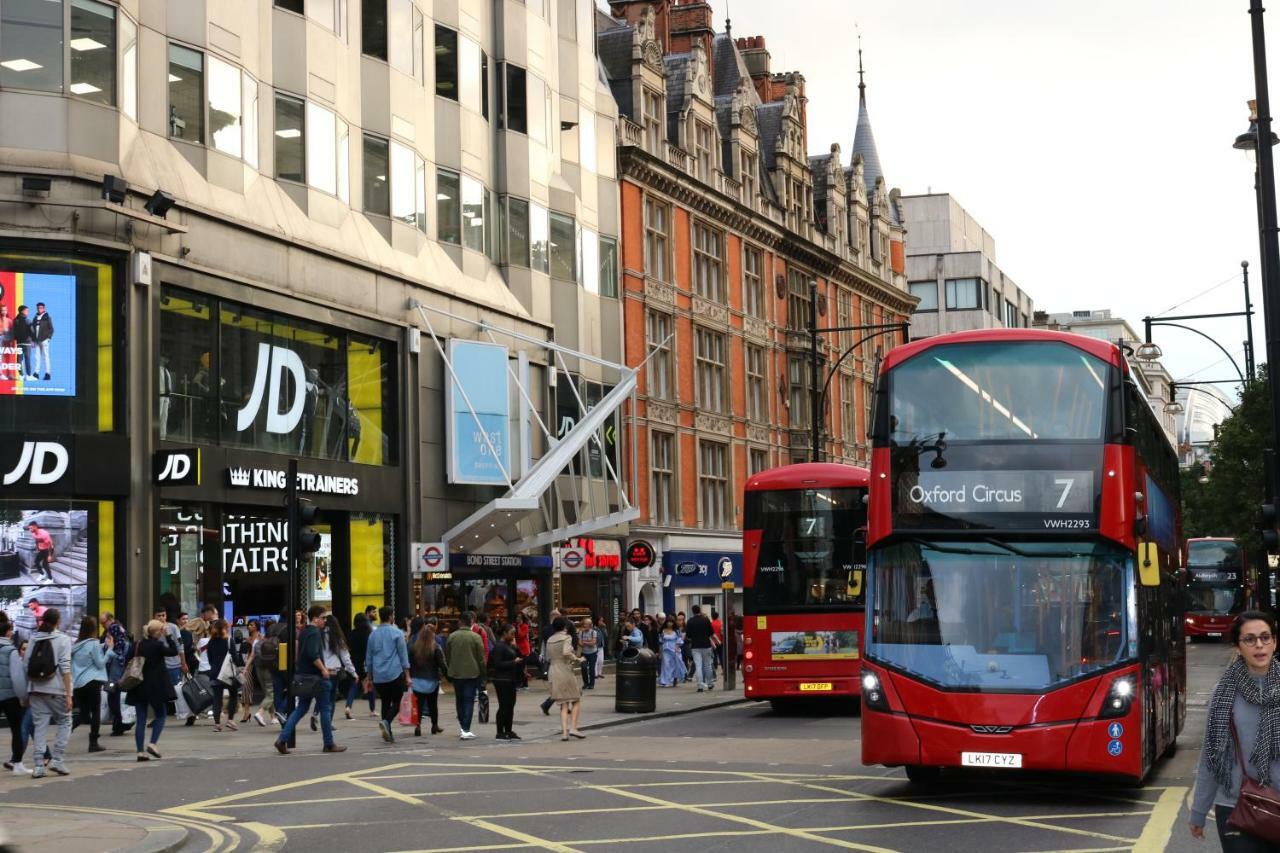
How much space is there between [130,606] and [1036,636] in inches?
599

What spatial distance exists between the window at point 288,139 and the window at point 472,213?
618 centimetres

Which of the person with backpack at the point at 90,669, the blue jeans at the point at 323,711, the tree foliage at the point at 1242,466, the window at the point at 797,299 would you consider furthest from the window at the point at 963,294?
the person with backpack at the point at 90,669

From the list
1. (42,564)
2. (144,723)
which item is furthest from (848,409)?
(144,723)

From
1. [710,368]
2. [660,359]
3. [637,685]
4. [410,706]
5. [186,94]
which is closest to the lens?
[410,706]

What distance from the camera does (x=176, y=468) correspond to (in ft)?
86.1

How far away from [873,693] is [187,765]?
822 centimetres

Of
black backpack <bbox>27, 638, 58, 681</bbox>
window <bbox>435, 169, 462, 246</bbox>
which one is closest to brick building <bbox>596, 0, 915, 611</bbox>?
window <bbox>435, 169, 462, 246</bbox>

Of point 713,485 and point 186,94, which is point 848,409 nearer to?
point 713,485

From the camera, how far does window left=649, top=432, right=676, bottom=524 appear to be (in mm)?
48094

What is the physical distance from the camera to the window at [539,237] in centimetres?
3953

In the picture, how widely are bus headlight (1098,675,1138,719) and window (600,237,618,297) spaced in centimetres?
3009

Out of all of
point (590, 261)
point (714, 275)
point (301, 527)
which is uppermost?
point (714, 275)

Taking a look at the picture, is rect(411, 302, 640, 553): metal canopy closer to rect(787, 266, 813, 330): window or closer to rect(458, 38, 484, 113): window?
rect(458, 38, 484, 113): window

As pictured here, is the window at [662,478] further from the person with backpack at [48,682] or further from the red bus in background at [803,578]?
the person with backpack at [48,682]
